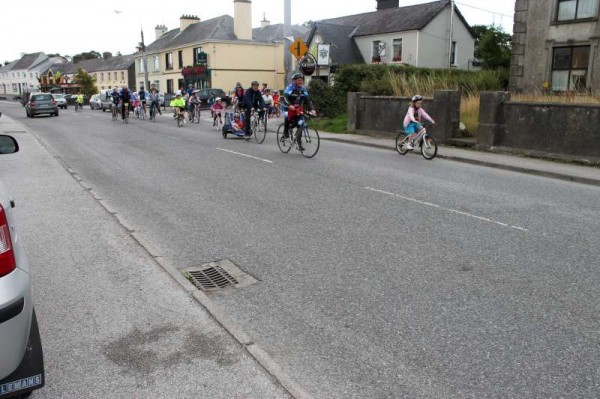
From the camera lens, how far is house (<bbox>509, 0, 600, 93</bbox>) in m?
21.7

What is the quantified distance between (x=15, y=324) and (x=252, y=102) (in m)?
15.8

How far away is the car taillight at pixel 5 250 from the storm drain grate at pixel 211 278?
239 cm

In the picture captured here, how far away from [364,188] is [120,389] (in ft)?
22.4

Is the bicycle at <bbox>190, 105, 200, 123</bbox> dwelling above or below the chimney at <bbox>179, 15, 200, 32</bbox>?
below

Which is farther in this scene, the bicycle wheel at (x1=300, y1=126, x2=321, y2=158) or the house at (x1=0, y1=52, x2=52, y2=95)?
the house at (x1=0, y1=52, x2=52, y2=95)

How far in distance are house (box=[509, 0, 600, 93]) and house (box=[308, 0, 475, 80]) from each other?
17.2 m

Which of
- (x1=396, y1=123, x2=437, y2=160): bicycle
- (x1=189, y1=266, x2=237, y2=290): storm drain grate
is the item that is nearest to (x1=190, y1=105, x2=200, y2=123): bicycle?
(x1=396, y1=123, x2=437, y2=160): bicycle

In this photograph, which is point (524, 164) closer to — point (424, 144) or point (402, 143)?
point (424, 144)

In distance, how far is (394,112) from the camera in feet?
58.6

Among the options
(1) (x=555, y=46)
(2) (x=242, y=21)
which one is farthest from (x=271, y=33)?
(1) (x=555, y=46)

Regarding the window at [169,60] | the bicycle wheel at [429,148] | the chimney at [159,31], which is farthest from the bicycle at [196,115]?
the chimney at [159,31]

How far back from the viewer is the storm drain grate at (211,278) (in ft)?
16.2

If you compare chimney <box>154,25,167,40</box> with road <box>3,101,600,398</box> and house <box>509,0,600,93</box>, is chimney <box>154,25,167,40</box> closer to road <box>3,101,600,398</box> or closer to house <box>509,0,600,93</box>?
house <box>509,0,600,93</box>

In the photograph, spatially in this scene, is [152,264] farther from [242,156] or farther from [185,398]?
[242,156]
